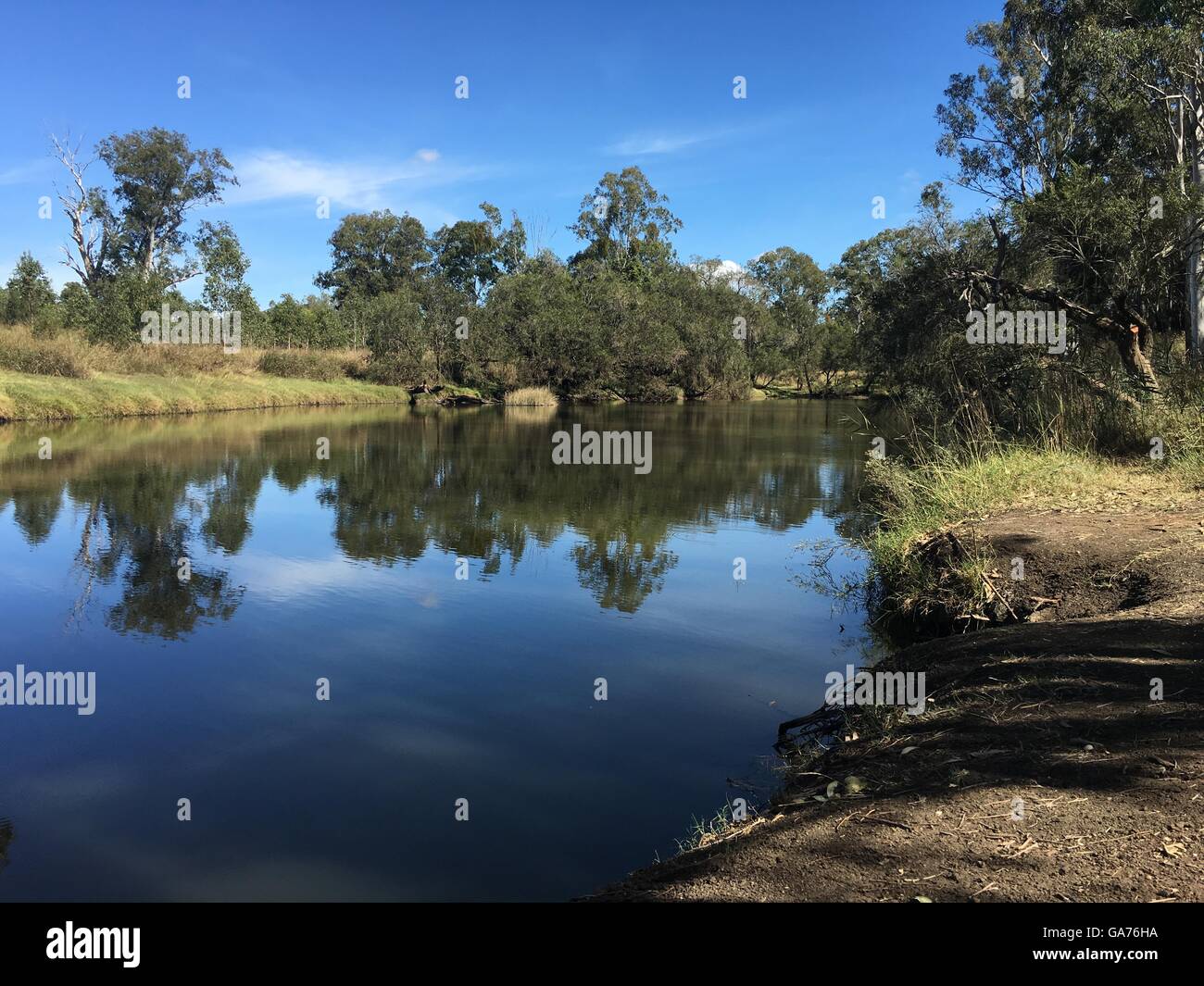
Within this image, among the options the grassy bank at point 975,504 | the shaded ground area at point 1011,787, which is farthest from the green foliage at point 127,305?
the shaded ground area at point 1011,787

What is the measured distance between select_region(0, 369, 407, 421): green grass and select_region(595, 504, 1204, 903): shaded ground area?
32877 mm

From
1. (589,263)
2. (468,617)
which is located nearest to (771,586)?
(468,617)

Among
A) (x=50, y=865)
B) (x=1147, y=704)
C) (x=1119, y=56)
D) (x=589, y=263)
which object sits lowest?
(x=50, y=865)

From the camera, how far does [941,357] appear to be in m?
16.3

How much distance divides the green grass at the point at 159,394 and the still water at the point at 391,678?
Result: 49.9 feet

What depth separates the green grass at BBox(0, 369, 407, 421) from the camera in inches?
1193

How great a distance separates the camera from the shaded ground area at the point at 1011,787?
3193 mm

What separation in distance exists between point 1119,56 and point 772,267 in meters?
69.6

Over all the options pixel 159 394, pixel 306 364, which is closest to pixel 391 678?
pixel 159 394

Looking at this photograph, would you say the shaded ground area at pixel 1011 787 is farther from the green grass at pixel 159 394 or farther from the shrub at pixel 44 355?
the shrub at pixel 44 355

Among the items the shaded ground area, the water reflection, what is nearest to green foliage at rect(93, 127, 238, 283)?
the water reflection

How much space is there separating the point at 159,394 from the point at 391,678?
34.1 m

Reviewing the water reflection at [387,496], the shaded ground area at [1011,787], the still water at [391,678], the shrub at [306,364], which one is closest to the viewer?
the shaded ground area at [1011,787]
